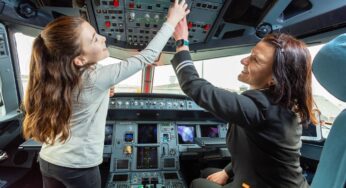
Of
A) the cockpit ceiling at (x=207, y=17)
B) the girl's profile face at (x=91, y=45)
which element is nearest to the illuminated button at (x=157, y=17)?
the cockpit ceiling at (x=207, y=17)

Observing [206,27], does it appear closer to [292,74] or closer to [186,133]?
[292,74]

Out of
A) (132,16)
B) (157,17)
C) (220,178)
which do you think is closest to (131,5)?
(132,16)

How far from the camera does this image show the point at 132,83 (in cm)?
332

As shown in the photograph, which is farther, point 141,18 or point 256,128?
point 141,18

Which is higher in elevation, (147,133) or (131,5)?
(131,5)

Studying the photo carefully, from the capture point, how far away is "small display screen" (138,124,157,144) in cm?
259

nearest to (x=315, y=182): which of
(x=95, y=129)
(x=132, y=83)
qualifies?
(x=95, y=129)

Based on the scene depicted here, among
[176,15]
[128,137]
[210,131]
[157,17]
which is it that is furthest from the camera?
[210,131]

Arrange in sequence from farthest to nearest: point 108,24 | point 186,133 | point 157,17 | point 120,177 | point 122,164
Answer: point 186,133 → point 122,164 → point 120,177 → point 108,24 → point 157,17

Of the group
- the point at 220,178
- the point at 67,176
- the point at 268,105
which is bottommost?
the point at 220,178

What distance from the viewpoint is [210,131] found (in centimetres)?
283

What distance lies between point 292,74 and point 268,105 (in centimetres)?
18

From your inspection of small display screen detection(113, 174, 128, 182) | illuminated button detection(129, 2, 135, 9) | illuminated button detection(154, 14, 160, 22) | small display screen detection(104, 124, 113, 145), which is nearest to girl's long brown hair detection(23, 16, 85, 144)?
illuminated button detection(129, 2, 135, 9)

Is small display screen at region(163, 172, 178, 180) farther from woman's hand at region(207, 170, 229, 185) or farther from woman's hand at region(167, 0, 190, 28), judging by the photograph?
woman's hand at region(167, 0, 190, 28)
